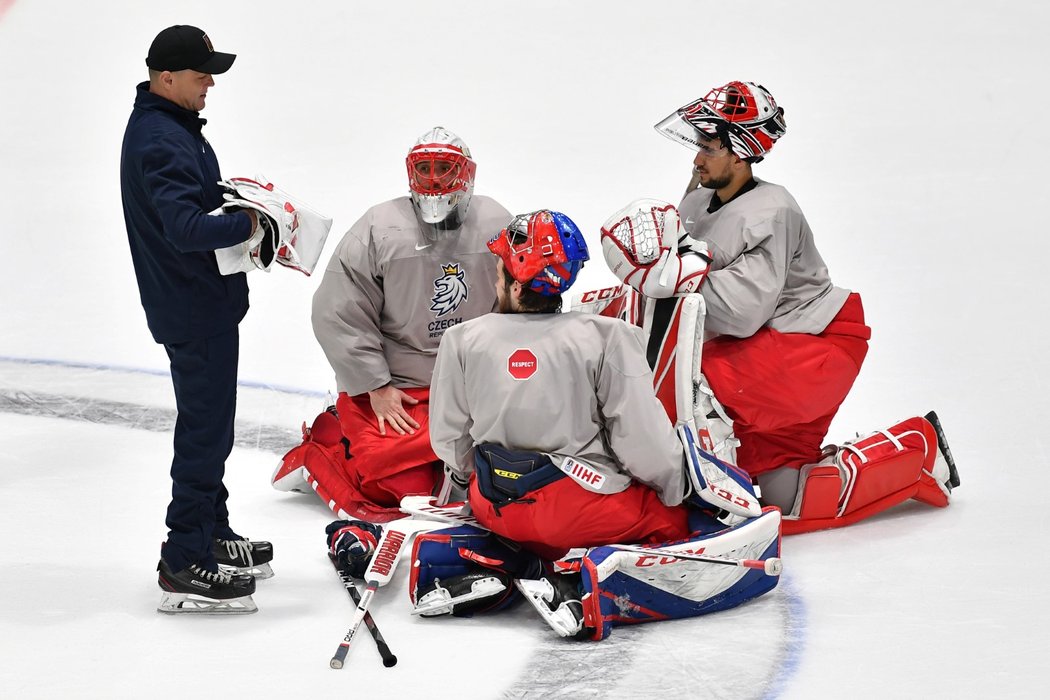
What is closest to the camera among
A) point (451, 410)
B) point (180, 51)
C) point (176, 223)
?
point (176, 223)

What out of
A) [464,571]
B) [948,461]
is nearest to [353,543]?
[464,571]

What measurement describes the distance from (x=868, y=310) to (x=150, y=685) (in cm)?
415

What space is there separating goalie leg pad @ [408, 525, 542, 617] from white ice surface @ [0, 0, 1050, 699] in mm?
75

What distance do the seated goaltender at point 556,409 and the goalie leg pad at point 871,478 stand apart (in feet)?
2.65

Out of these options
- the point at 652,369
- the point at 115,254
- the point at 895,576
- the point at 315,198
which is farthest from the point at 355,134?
the point at 895,576

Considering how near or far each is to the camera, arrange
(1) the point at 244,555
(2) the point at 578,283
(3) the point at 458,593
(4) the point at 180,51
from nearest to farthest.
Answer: (4) the point at 180,51, (3) the point at 458,593, (1) the point at 244,555, (2) the point at 578,283

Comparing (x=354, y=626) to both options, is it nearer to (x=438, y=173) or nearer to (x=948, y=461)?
(x=438, y=173)

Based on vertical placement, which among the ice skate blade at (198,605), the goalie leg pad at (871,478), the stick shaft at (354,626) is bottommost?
the ice skate blade at (198,605)

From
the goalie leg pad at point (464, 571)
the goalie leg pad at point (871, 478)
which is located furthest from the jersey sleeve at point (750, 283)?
the goalie leg pad at point (464, 571)

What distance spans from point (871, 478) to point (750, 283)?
2.46 ft

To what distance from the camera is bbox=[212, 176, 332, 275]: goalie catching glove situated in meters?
3.60

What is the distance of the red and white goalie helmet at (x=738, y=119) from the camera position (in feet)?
14.5

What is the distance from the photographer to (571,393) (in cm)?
363

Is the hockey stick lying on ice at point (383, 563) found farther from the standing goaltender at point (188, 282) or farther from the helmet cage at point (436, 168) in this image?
the helmet cage at point (436, 168)
